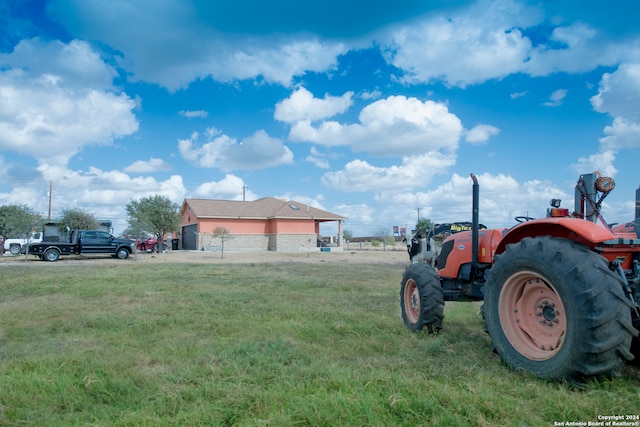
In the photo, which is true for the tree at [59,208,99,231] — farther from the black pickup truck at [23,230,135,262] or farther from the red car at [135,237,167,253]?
the black pickup truck at [23,230,135,262]

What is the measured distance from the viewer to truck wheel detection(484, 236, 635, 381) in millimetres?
3209

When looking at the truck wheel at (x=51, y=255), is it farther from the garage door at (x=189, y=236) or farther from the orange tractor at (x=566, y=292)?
→ the orange tractor at (x=566, y=292)

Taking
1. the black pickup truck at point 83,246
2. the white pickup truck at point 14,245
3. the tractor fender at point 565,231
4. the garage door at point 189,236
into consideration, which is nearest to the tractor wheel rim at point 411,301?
the tractor fender at point 565,231

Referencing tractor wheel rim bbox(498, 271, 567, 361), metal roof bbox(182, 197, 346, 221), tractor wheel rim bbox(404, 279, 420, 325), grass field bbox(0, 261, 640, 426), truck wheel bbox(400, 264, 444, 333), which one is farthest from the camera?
metal roof bbox(182, 197, 346, 221)

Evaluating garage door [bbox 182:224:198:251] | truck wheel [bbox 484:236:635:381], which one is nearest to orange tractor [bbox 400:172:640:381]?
truck wheel [bbox 484:236:635:381]

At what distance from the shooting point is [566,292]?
3.43 m

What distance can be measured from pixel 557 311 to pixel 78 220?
40.5 meters

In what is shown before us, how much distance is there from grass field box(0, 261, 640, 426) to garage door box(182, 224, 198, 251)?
3643 cm

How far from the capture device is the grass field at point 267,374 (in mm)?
3037

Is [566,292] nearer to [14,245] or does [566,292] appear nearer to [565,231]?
[565,231]

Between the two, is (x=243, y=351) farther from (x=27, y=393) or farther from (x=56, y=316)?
(x=56, y=316)

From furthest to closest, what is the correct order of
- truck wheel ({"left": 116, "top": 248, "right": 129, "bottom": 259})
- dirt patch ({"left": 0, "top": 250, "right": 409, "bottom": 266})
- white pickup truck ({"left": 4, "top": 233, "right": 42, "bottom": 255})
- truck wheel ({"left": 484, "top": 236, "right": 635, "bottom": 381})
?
1. white pickup truck ({"left": 4, "top": 233, "right": 42, "bottom": 255})
2. truck wheel ({"left": 116, "top": 248, "right": 129, "bottom": 259})
3. dirt patch ({"left": 0, "top": 250, "right": 409, "bottom": 266})
4. truck wheel ({"left": 484, "top": 236, "right": 635, "bottom": 381})

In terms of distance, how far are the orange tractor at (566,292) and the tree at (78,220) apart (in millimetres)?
38398

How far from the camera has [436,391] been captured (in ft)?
10.9
